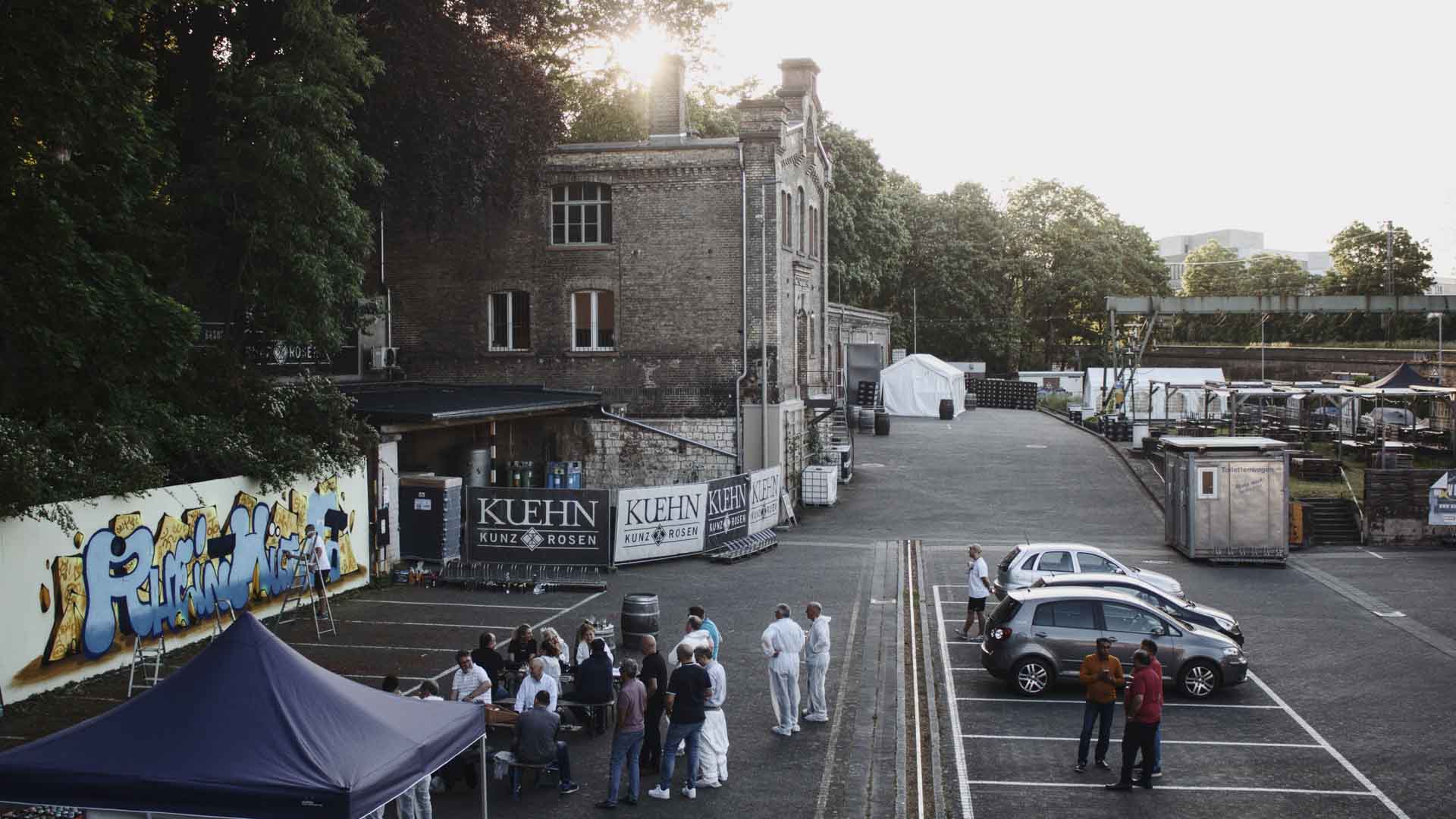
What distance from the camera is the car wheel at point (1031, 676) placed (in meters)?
16.8

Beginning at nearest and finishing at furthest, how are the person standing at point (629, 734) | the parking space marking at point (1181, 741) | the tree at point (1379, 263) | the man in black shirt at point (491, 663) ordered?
the person standing at point (629, 734) < the man in black shirt at point (491, 663) < the parking space marking at point (1181, 741) < the tree at point (1379, 263)

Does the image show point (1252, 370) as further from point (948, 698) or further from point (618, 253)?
point (948, 698)

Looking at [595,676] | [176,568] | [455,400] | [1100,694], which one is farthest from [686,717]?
[455,400]

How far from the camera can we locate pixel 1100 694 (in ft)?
43.8

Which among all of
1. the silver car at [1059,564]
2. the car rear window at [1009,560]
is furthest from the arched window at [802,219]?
the silver car at [1059,564]

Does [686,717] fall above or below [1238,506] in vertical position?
below

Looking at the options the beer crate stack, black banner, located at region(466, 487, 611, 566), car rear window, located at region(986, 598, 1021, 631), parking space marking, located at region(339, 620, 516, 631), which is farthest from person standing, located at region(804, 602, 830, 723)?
the beer crate stack

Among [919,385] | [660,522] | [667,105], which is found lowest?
[660,522]

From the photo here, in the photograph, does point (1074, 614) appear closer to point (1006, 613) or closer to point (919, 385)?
point (1006, 613)

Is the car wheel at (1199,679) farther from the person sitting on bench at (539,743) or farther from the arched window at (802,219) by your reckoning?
the arched window at (802,219)

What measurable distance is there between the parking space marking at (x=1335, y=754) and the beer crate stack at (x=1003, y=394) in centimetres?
5952

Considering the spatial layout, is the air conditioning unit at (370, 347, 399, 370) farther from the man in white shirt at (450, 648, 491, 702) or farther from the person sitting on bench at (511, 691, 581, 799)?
the person sitting on bench at (511, 691, 581, 799)

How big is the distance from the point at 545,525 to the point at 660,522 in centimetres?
286

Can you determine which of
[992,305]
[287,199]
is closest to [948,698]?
[287,199]
